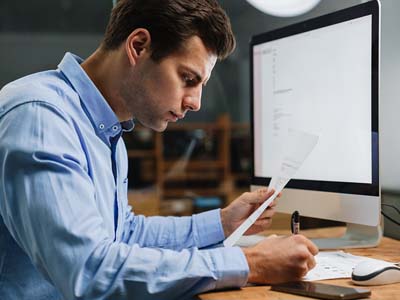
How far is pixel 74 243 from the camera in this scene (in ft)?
2.52

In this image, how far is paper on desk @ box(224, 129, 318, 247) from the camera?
999 millimetres

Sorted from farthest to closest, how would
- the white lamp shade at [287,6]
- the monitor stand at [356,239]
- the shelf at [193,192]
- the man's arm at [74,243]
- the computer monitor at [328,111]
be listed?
the shelf at [193,192] → the white lamp shade at [287,6] → the monitor stand at [356,239] → the computer monitor at [328,111] → the man's arm at [74,243]

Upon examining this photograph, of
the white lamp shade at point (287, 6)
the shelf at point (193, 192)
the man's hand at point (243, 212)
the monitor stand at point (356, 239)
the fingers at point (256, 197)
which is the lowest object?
the shelf at point (193, 192)

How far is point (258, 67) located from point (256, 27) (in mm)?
1102

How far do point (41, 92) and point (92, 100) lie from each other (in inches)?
5.4

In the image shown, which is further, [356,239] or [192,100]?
[356,239]

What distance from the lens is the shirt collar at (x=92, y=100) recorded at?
1.03m

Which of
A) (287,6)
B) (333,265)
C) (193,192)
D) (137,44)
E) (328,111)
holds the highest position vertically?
(287,6)

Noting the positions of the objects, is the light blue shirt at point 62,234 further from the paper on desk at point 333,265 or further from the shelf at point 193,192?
the shelf at point 193,192

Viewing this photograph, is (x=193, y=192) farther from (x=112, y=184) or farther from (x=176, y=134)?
(x=112, y=184)

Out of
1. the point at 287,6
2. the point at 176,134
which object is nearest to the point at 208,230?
the point at 287,6

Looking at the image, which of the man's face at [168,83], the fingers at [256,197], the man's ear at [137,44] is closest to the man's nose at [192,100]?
the man's face at [168,83]

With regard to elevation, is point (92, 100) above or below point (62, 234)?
above

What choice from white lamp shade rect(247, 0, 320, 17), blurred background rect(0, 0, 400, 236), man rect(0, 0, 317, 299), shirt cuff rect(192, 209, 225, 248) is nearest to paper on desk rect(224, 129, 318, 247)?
man rect(0, 0, 317, 299)
